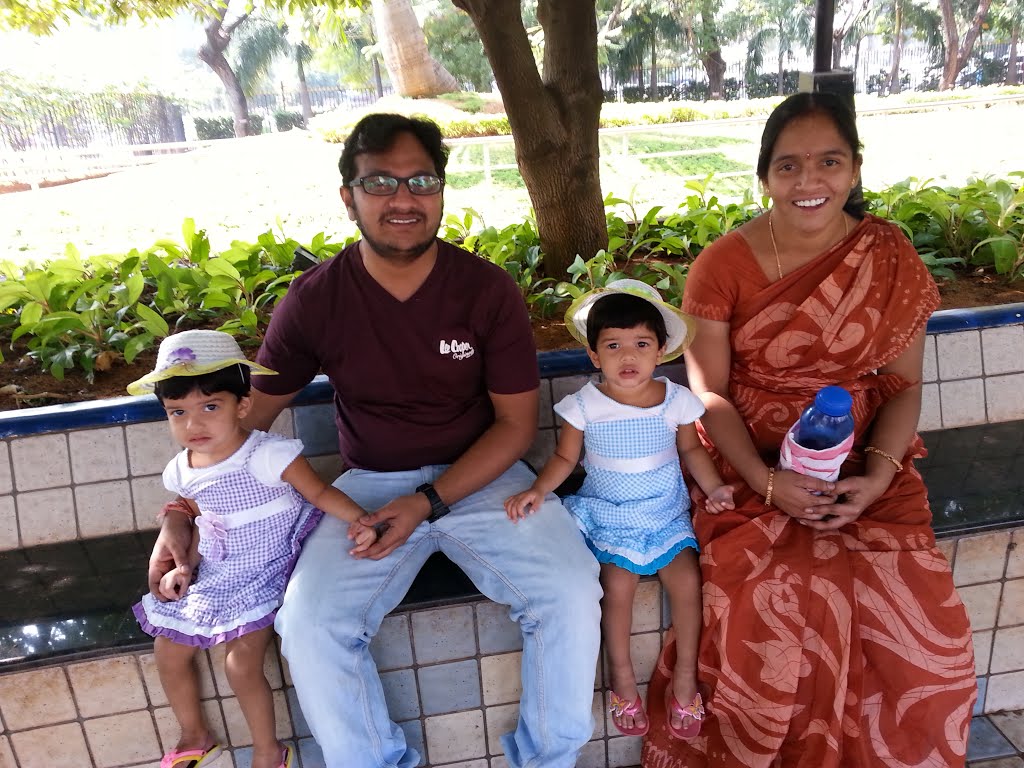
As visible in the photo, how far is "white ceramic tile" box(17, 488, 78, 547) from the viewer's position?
2.25 metres

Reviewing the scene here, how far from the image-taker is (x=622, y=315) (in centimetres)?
186

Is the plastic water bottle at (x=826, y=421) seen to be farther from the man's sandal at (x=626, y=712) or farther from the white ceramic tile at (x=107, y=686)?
the white ceramic tile at (x=107, y=686)

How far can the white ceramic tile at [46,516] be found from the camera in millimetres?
2248

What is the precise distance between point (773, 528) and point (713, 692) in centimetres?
43

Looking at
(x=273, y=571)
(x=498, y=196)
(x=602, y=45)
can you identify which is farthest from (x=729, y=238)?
(x=602, y=45)

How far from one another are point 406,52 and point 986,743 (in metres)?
14.9

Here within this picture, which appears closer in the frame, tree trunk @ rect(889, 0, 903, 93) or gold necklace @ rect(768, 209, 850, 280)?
gold necklace @ rect(768, 209, 850, 280)

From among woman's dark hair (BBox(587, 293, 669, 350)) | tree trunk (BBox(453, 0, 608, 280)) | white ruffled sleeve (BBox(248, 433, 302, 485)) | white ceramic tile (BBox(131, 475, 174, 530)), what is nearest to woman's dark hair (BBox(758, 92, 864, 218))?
woman's dark hair (BBox(587, 293, 669, 350))

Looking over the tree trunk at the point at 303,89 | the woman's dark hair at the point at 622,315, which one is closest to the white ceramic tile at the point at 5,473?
the woman's dark hair at the point at 622,315

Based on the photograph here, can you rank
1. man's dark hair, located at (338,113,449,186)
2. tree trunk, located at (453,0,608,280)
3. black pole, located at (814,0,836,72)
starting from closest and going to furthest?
man's dark hair, located at (338,113,449,186), tree trunk, located at (453,0,608,280), black pole, located at (814,0,836,72)

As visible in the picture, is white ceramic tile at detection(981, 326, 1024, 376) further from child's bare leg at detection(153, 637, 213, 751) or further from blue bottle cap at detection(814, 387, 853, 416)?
child's bare leg at detection(153, 637, 213, 751)

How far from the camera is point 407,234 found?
187 cm

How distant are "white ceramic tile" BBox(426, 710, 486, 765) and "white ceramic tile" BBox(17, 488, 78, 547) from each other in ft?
4.17

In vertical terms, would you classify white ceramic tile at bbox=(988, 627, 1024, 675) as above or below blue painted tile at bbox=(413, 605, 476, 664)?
below
